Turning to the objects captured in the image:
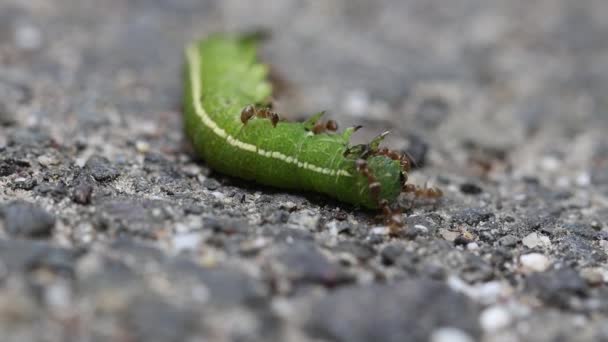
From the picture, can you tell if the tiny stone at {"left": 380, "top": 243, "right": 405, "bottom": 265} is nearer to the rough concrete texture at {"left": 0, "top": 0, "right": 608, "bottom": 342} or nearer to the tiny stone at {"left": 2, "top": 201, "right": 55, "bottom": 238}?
the rough concrete texture at {"left": 0, "top": 0, "right": 608, "bottom": 342}

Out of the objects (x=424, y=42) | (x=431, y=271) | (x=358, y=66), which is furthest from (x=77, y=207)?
(x=424, y=42)

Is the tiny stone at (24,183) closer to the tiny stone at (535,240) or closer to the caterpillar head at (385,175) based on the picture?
the caterpillar head at (385,175)

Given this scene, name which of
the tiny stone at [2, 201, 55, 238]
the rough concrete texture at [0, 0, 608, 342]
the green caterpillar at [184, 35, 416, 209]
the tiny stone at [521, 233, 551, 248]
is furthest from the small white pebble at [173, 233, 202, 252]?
the tiny stone at [521, 233, 551, 248]

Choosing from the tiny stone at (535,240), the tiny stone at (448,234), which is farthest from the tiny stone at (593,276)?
the tiny stone at (448,234)

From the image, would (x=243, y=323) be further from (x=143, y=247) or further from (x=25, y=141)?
(x=25, y=141)

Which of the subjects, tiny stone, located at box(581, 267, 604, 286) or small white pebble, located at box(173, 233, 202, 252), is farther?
tiny stone, located at box(581, 267, 604, 286)

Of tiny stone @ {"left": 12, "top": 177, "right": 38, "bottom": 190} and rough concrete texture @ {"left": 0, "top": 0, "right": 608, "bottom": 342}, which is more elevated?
rough concrete texture @ {"left": 0, "top": 0, "right": 608, "bottom": 342}
